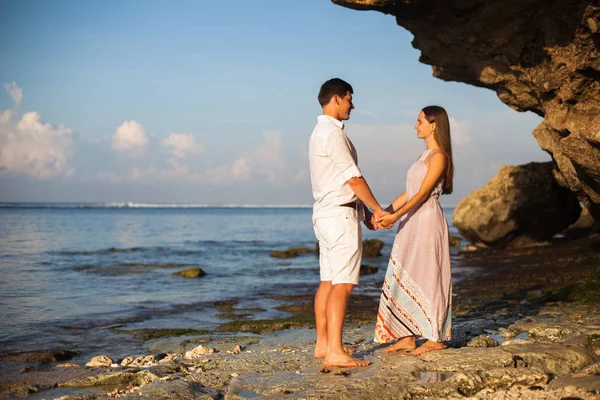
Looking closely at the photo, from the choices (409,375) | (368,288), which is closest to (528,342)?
(409,375)

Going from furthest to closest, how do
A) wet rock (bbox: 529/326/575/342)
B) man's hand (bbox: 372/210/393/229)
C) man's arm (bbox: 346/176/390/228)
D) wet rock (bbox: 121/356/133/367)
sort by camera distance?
wet rock (bbox: 121/356/133/367)
wet rock (bbox: 529/326/575/342)
man's hand (bbox: 372/210/393/229)
man's arm (bbox: 346/176/390/228)

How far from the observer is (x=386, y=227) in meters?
6.23

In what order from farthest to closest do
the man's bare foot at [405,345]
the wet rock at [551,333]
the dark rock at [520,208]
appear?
the dark rock at [520,208] → the wet rock at [551,333] → the man's bare foot at [405,345]

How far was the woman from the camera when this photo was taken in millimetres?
6133

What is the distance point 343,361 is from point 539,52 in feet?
27.3

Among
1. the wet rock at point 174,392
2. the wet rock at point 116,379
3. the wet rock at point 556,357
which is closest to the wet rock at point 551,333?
the wet rock at point 556,357

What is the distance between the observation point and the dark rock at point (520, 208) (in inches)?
838

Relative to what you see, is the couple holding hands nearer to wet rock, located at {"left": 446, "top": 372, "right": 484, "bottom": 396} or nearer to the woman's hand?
the woman's hand

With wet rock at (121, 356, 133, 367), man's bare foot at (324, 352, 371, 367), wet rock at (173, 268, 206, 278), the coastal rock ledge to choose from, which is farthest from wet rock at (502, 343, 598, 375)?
wet rock at (173, 268, 206, 278)

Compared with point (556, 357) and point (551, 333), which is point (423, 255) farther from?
point (551, 333)

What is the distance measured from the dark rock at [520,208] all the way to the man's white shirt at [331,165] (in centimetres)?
1705

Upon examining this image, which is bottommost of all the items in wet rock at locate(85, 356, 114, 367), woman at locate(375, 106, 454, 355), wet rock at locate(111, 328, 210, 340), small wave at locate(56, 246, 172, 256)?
small wave at locate(56, 246, 172, 256)

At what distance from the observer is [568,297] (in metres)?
10.7

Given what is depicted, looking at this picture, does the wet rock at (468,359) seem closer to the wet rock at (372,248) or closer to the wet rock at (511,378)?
the wet rock at (511,378)
